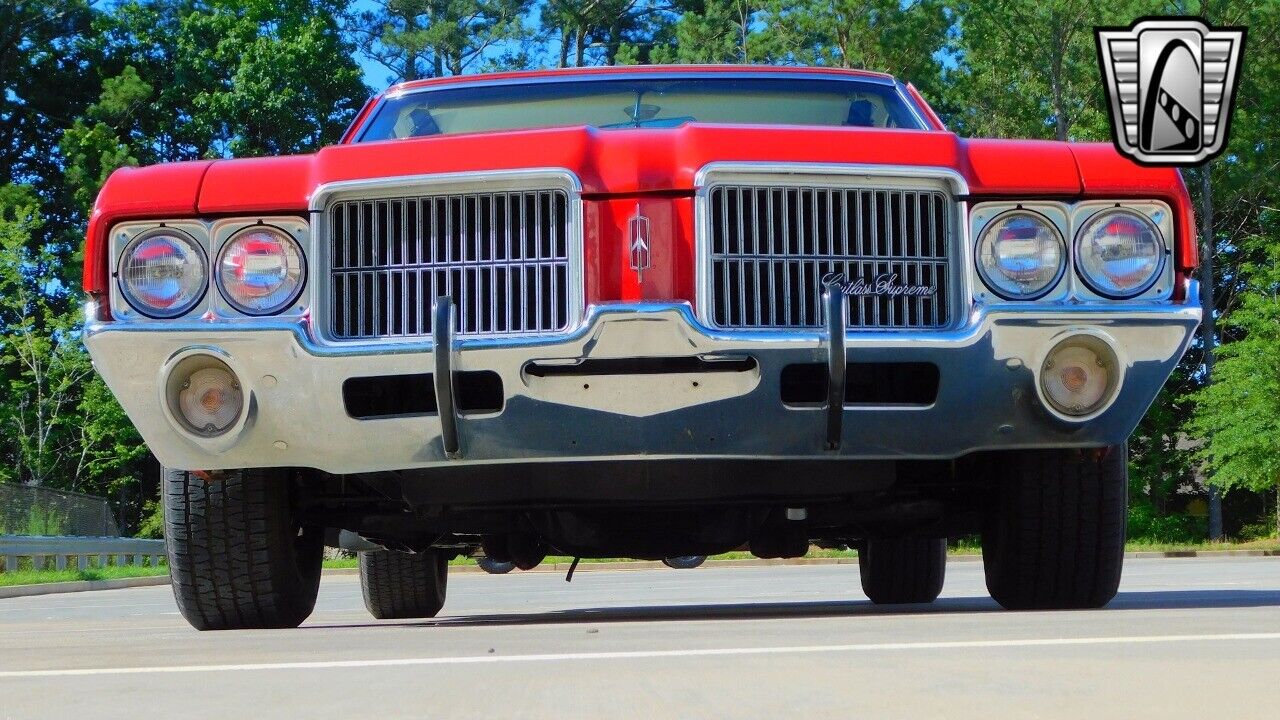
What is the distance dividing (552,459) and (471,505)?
60 centimetres

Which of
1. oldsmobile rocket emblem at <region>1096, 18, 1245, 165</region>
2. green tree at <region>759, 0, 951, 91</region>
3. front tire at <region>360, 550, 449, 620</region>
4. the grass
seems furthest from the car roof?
green tree at <region>759, 0, 951, 91</region>

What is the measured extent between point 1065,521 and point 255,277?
255cm

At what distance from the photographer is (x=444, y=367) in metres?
4.77

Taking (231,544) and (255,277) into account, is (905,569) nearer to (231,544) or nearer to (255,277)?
(231,544)

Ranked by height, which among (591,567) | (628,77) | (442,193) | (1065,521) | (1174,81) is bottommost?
(591,567)

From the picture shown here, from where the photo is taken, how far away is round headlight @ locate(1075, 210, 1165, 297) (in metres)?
5.00

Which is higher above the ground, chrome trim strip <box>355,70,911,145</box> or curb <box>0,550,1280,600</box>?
chrome trim strip <box>355,70,911,145</box>

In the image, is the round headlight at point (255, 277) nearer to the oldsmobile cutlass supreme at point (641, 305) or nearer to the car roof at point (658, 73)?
the oldsmobile cutlass supreme at point (641, 305)

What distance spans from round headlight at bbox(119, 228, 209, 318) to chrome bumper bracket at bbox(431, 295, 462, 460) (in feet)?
2.43

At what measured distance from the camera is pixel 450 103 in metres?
6.54

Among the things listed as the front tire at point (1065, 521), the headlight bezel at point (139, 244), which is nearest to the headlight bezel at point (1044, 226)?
the front tire at point (1065, 521)

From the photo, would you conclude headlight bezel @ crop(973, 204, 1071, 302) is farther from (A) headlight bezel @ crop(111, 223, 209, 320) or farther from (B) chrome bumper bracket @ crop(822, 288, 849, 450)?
(A) headlight bezel @ crop(111, 223, 209, 320)

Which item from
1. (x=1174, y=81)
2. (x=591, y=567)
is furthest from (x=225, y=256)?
(x=591, y=567)

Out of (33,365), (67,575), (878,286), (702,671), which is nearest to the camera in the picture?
(702,671)
